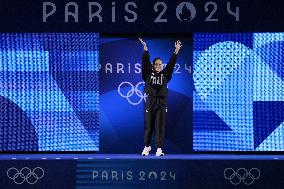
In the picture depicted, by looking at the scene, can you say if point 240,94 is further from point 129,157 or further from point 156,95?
point 129,157

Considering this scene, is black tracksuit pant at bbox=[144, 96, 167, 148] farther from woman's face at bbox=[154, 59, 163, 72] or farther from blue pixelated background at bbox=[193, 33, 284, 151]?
blue pixelated background at bbox=[193, 33, 284, 151]

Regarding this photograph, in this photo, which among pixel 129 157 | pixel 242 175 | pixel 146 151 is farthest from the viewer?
pixel 146 151

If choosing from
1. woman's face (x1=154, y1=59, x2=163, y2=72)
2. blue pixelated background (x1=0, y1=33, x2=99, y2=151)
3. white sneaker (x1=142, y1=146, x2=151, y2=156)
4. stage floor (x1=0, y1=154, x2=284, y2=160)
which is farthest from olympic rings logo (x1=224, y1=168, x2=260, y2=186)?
blue pixelated background (x1=0, y1=33, x2=99, y2=151)

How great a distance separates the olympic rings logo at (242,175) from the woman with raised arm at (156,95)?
1.17 m

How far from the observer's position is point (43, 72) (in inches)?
458

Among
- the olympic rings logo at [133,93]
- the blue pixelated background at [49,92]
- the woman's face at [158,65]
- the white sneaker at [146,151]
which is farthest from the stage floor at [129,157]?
the woman's face at [158,65]

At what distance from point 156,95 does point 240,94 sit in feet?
4.77

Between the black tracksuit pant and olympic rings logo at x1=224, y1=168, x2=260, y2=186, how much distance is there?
1.22 m

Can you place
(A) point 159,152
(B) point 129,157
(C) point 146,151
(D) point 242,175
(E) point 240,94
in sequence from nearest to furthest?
1. (D) point 242,175
2. (B) point 129,157
3. (A) point 159,152
4. (C) point 146,151
5. (E) point 240,94

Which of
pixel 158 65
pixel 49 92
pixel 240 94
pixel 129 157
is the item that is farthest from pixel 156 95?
pixel 49 92

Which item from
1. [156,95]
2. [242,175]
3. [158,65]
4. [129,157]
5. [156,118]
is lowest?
[242,175]

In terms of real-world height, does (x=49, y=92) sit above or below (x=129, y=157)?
above

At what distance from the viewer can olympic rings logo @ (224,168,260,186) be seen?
1036cm

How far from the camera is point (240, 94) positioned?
11.6 meters
